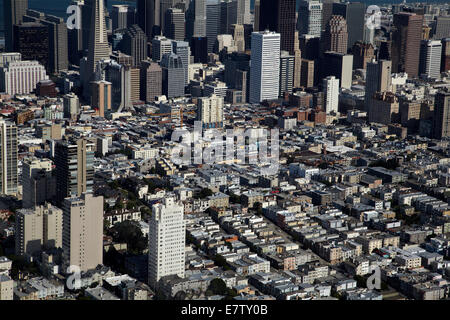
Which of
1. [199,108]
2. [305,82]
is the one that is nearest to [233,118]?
[199,108]

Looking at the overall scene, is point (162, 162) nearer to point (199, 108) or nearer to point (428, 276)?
point (199, 108)

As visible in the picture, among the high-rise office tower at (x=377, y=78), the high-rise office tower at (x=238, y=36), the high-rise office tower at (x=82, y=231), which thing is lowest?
the high-rise office tower at (x=82, y=231)

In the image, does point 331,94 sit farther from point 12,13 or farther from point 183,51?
point 12,13

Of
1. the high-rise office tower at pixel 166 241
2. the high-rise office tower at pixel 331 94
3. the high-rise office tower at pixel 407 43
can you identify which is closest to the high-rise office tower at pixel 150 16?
the high-rise office tower at pixel 407 43

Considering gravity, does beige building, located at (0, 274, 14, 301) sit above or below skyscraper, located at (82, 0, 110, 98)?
below

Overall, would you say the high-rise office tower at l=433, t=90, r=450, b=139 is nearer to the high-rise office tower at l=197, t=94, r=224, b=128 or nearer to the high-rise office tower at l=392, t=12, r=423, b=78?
the high-rise office tower at l=197, t=94, r=224, b=128

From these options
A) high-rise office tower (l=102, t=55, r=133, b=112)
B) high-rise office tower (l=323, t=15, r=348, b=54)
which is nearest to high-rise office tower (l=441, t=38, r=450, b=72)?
high-rise office tower (l=323, t=15, r=348, b=54)

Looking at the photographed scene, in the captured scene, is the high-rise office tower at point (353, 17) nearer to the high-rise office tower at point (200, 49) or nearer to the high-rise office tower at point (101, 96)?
the high-rise office tower at point (200, 49)
